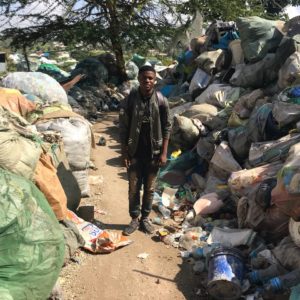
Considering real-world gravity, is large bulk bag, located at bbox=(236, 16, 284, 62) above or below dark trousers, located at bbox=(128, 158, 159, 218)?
above

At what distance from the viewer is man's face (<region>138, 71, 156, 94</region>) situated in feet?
11.1

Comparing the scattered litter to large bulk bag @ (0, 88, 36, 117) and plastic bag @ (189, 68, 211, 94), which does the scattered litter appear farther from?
plastic bag @ (189, 68, 211, 94)

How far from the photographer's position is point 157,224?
13.4 feet

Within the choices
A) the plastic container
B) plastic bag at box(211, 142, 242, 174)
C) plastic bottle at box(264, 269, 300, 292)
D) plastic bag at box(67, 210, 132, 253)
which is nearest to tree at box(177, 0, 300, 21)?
plastic bag at box(211, 142, 242, 174)

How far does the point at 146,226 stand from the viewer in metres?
3.85

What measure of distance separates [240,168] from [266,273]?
1650mm

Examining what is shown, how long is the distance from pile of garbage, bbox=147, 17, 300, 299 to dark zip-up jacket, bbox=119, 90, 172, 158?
76 centimetres

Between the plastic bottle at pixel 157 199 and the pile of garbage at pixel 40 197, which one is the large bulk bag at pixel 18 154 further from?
the plastic bottle at pixel 157 199

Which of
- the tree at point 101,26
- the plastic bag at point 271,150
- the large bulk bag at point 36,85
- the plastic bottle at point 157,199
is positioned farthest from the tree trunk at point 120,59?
the plastic bag at point 271,150

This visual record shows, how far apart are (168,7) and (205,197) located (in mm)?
6919

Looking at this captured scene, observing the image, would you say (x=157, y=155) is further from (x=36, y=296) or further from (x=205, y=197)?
(x=36, y=296)

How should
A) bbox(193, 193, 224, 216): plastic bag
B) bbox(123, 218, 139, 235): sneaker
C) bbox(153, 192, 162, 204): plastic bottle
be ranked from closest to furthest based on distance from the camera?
bbox(123, 218, 139, 235): sneaker
bbox(193, 193, 224, 216): plastic bag
bbox(153, 192, 162, 204): plastic bottle

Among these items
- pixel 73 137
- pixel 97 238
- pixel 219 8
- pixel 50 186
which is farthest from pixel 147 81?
pixel 219 8

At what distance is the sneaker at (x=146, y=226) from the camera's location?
12.6 feet
